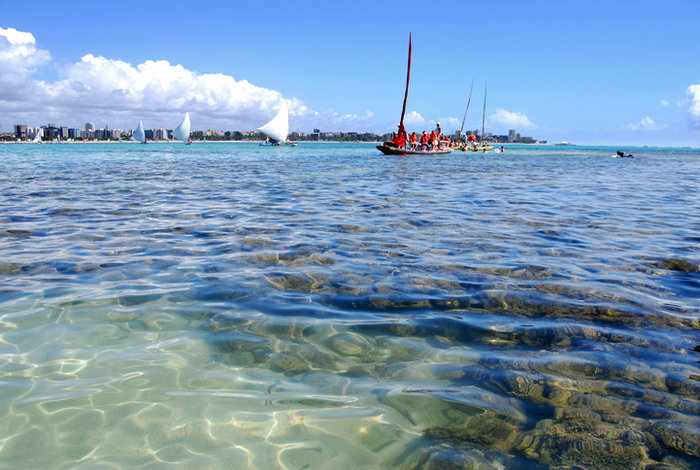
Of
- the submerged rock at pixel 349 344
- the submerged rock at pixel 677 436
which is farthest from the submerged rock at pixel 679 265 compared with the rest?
the submerged rock at pixel 349 344

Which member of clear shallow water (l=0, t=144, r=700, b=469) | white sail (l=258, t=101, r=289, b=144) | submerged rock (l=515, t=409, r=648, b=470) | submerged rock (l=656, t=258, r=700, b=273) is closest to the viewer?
submerged rock (l=515, t=409, r=648, b=470)

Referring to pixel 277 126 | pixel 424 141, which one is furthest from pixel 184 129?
pixel 424 141

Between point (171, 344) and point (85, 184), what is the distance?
17.0 metres

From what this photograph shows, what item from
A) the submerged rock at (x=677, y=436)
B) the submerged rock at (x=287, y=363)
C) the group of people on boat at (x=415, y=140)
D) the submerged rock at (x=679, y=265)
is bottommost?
the submerged rock at (x=287, y=363)

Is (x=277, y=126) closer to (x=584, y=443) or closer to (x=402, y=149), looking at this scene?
(x=402, y=149)

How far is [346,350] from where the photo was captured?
161 inches

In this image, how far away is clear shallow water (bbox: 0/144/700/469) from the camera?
2855mm

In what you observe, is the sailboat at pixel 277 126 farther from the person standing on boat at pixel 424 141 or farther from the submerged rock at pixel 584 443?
the submerged rock at pixel 584 443

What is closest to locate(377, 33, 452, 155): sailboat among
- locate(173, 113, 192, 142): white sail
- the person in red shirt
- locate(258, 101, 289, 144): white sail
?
the person in red shirt

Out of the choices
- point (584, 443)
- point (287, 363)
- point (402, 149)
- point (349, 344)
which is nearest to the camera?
point (584, 443)

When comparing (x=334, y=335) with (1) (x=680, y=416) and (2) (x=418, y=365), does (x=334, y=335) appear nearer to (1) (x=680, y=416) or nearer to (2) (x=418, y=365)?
(2) (x=418, y=365)

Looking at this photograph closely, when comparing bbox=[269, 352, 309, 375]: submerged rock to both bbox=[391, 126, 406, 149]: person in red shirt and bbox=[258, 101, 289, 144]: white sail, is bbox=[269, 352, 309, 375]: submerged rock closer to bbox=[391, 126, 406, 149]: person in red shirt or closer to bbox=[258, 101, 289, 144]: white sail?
bbox=[391, 126, 406, 149]: person in red shirt

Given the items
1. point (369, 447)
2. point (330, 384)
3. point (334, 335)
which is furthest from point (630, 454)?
point (334, 335)

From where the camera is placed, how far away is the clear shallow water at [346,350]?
2.86m
